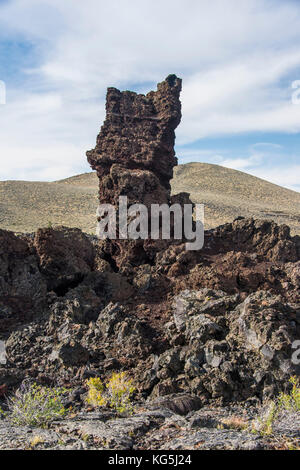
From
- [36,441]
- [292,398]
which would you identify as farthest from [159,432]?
[292,398]

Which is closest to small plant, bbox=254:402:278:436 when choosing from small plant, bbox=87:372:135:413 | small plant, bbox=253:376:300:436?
small plant, bbox=253:376:300:436

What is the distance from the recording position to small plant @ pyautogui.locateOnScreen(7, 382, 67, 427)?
23.2 feet

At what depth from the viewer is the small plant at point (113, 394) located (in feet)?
25.0

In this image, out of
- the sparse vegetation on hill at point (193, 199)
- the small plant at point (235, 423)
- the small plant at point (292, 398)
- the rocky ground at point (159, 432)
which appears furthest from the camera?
the sparse vegetation on hill at point (193, 199)

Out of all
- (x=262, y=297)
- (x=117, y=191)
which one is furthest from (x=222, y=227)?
(x=262, y=297)

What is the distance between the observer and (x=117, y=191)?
43.9 ft

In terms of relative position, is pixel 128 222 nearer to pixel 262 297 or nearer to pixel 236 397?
pixel 262 297

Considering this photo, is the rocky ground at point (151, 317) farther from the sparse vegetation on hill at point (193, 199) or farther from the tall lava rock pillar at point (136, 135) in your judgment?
the sparse vegetation on hill at point (193, 199)

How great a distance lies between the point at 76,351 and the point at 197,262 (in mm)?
4616

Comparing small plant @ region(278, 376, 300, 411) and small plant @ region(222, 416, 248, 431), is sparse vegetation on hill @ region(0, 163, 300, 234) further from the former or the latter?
small plant @ region(222, 416, 248, 431)

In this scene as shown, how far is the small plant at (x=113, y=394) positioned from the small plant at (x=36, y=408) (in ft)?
1.63

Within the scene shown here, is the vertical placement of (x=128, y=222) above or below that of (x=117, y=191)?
below

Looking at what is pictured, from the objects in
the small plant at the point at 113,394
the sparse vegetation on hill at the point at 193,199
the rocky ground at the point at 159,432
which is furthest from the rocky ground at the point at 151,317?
the sparse vegetation on hill at the point at 193,199

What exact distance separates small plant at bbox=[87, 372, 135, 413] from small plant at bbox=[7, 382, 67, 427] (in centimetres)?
50
